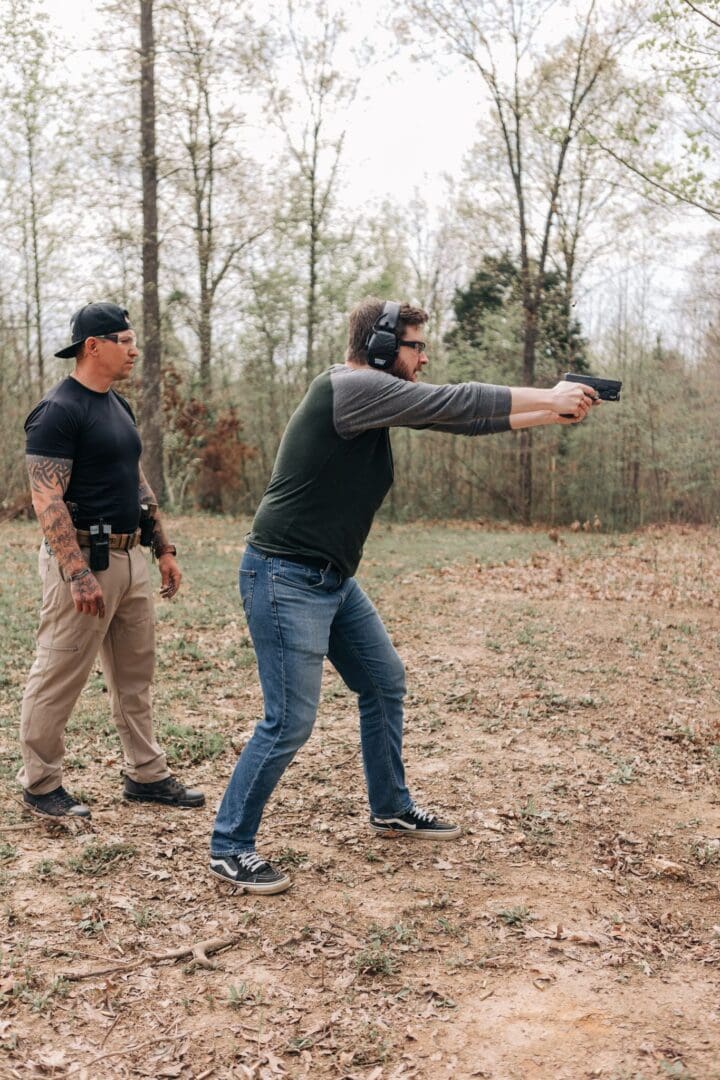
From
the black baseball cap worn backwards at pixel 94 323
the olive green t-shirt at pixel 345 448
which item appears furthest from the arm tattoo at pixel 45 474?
the olive green t-shirt at pixel 345 448

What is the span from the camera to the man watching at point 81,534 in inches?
171

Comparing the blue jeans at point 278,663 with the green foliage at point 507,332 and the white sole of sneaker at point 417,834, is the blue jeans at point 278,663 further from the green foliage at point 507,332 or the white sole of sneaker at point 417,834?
the green foliage at point 507,332

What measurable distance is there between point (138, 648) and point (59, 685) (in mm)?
457

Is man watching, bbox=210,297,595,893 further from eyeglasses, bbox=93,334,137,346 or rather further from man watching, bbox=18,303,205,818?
eyeglasses, bbox=93,334,137,346

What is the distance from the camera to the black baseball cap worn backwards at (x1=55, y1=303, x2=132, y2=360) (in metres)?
4.45

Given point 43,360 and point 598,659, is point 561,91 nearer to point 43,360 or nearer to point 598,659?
point 43,360

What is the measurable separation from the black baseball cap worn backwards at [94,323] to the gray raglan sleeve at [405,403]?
134 cm

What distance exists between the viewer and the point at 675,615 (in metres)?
10.3

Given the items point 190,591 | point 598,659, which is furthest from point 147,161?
point 598,659

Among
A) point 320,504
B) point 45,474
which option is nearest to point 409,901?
point 320,504

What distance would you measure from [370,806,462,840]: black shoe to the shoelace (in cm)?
78

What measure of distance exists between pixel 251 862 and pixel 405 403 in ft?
6.55

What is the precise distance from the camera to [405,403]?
11.6 ft

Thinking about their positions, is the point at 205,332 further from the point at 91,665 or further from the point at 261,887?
the point at 261,887
